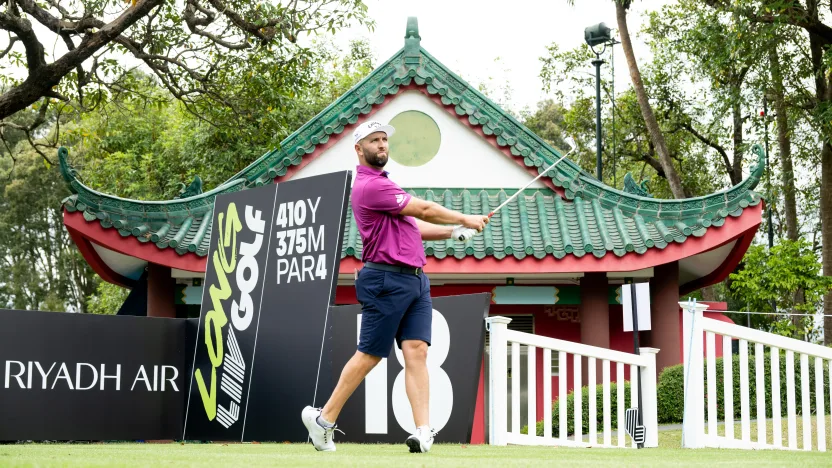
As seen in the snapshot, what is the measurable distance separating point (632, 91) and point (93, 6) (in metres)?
18.9

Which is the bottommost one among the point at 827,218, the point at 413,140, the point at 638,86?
the point at 413,140

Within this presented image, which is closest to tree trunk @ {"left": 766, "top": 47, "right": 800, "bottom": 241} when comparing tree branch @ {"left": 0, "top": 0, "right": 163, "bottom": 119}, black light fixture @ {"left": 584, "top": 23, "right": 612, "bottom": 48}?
black light fixture @ {"left": 584, "top": 23, "right": 612, "bottom": 48}

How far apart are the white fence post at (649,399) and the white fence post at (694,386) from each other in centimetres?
50

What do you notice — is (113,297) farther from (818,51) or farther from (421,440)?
(421,440)

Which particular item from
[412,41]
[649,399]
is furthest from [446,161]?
[649,399]

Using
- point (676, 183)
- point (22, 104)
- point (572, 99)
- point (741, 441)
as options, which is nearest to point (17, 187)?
point (572, 99)

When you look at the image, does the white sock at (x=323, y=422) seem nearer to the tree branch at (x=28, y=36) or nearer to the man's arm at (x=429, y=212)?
the man's arm at (x=429, y=212)

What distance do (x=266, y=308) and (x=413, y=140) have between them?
23.5 ft

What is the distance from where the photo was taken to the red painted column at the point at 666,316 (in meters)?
14.7

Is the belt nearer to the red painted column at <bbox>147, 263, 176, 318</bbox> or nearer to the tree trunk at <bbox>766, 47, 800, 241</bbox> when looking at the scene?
the red painted column at <bbox>147, 263, 176, 318</bbox>

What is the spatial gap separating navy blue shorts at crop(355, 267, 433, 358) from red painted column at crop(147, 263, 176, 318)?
9478 mm

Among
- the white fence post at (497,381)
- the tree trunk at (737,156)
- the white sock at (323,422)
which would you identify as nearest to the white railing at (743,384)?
the white fence post at (497,381)

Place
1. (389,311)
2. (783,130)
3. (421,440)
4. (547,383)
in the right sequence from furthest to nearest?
(783,130) < (547,383) < (389,311) < (421,440)

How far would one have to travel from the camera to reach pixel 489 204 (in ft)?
48.8
